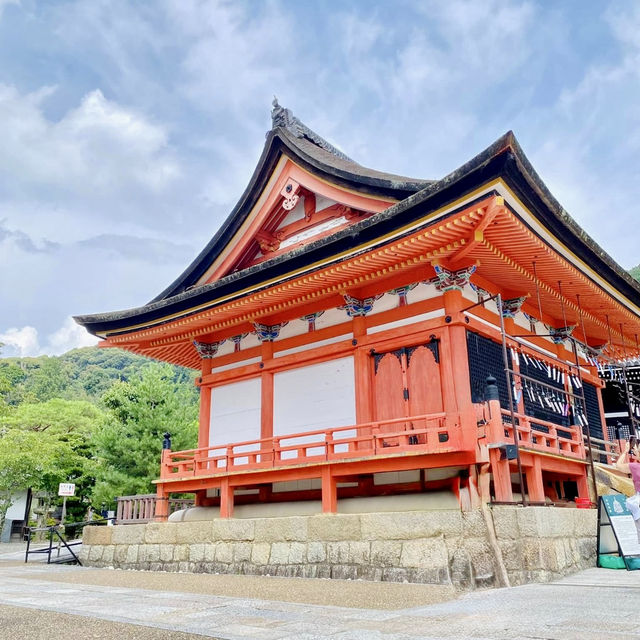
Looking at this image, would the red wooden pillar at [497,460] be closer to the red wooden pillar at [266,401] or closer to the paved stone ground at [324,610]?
the paved stone ground at [324,610]

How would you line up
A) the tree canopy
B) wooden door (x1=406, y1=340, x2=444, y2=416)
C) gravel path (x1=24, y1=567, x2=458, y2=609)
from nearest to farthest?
gravel path (x1=24, y1=567, x2=458, y2=609)
wooden door (x1=406, y1=340, x2=444, y2=416)
the tree canopy

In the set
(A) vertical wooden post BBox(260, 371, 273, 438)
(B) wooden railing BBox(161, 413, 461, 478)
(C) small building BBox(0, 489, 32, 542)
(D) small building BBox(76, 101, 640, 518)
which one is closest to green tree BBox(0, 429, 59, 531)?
(C) small building BBox(0, 489, 32, 542)

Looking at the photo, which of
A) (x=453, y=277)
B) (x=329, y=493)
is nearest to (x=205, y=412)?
(x=329, y=493)

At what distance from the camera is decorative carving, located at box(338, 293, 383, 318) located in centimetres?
1335

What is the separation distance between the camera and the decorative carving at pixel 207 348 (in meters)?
16.7

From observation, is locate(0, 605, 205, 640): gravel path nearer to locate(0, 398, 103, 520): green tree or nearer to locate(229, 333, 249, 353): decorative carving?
locate(229, 333, 249, 353): decorative carving

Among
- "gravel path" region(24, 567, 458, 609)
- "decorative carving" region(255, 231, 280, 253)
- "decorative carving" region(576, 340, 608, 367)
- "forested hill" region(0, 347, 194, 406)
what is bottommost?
"gravel path" region(24, 567, 458, 609)

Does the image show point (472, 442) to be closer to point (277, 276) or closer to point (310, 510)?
point (310, 510)

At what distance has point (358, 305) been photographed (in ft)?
44.1

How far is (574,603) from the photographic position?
22.4 ft

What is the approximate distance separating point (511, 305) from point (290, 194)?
626 cm

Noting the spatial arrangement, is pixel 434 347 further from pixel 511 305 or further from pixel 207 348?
pixel 207 348

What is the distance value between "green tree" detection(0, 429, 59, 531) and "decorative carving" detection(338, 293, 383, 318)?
18.0 meters

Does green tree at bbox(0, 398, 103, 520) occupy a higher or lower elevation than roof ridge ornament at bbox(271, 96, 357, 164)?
lower
